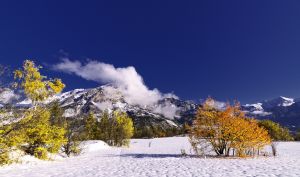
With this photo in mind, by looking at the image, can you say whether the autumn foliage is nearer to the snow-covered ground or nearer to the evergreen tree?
the snow-covered ground

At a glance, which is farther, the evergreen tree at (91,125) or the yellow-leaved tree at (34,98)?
the evergreen tree at (91,125)

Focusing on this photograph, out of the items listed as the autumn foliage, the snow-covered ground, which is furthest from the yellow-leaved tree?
the autumn foliage

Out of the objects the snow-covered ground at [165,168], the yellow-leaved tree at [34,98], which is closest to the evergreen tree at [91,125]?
the snow-covered ground at [165,168]

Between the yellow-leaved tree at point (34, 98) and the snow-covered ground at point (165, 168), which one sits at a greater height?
the yellow-leaved tree at point (34, 98)

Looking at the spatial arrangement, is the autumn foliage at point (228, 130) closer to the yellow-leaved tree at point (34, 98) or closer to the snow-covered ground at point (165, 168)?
the snow-covered ground at point (165, 168)

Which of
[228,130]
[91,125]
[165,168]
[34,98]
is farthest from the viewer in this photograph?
[91,125]

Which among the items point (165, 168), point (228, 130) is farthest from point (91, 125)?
point (165, 168)

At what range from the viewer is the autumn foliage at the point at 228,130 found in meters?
28.4

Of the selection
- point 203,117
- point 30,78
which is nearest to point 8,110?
A: point 30,78

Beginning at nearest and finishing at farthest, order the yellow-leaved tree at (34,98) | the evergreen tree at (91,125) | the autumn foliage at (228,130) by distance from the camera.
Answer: the yellow-leaved tree at (34,98) → the autumn foliage at (228,130) → the evergreen tree at (91,125)

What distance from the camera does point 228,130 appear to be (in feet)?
93.9

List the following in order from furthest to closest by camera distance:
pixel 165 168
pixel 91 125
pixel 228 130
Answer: pixel 91 125
pixel 228 130
pixel 165 168

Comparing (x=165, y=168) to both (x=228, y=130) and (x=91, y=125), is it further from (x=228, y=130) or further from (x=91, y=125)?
(x=91, y=125)

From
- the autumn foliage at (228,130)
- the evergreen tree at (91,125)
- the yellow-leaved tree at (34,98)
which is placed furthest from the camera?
the evergreen tree at (91,125)
